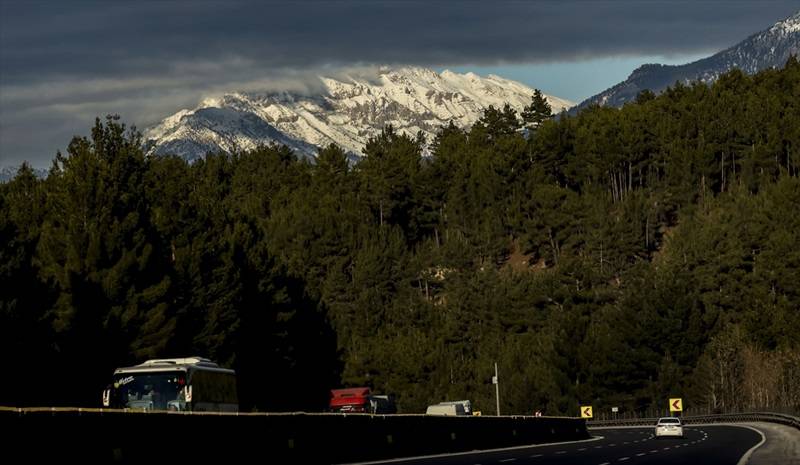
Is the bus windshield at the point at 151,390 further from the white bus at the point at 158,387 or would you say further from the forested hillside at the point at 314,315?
the forested hillside at the point at 314,315

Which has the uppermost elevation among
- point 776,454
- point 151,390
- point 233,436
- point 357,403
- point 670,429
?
point 151,390

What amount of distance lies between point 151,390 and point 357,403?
3801cm

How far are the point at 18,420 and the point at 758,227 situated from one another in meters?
166

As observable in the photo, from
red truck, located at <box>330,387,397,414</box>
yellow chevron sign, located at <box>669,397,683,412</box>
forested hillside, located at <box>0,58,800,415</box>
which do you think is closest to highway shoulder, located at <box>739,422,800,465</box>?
forested hillside, located at <box>0,58,800,415</box>

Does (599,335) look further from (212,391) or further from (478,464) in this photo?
(478,464)

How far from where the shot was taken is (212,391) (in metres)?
58.4

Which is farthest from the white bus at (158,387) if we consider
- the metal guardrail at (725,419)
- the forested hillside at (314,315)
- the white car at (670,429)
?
the metal guardrail at (725,419)

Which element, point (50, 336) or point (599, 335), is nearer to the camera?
point (50, 336)

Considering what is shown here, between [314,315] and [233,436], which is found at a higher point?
[314,315]

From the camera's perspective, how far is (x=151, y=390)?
182ft

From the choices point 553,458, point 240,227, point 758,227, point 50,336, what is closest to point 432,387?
point 758,227

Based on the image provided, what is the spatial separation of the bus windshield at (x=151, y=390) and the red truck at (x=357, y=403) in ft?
116

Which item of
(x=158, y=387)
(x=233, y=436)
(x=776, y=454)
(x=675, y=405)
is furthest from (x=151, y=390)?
(x=675, y=405)

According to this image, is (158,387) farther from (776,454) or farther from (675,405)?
(675,405)
